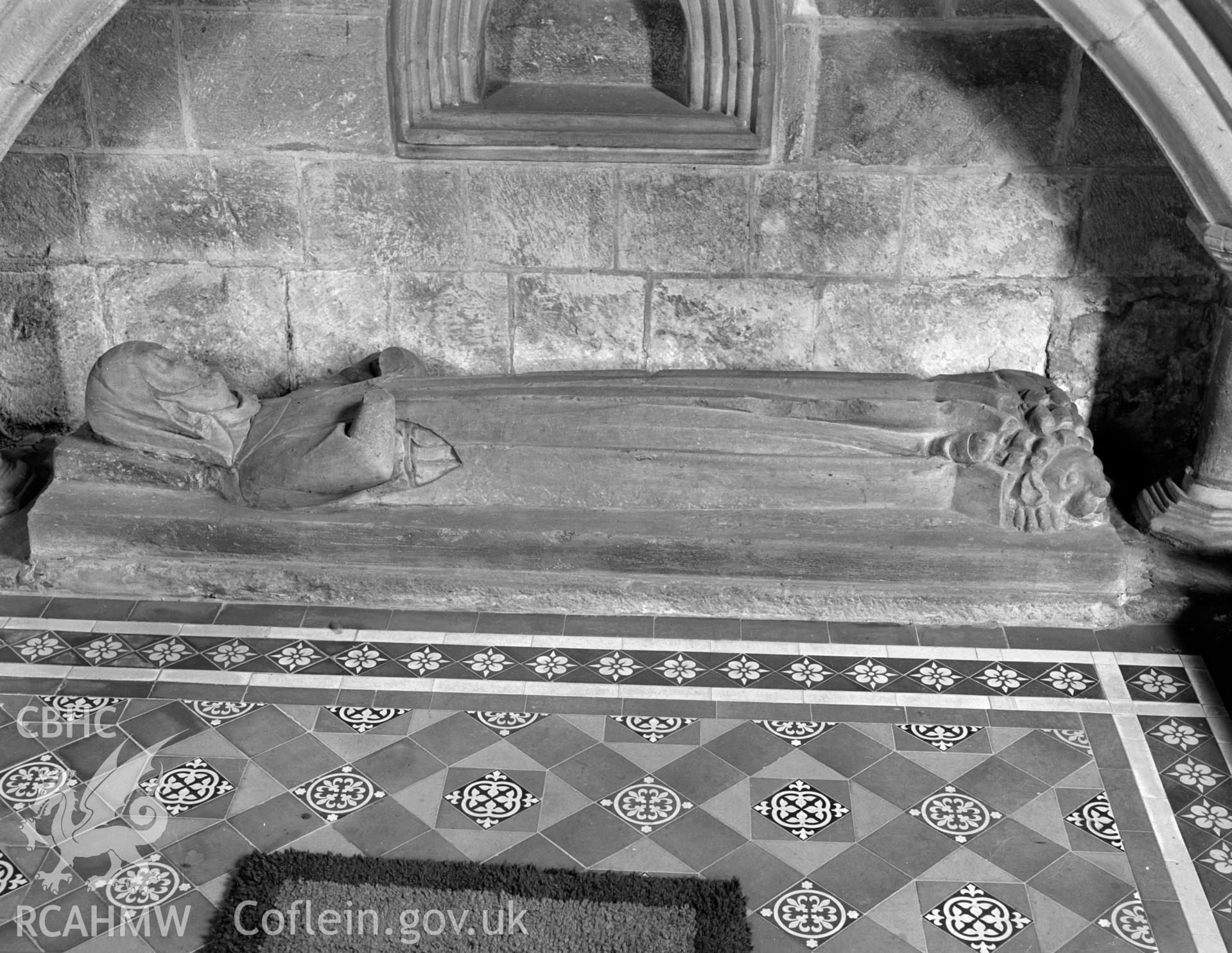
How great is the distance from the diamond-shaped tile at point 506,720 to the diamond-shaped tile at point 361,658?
0.39 meters

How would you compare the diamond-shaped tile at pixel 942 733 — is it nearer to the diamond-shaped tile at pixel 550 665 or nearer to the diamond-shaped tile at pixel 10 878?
the diamond-shaped tile at pixel 550 665

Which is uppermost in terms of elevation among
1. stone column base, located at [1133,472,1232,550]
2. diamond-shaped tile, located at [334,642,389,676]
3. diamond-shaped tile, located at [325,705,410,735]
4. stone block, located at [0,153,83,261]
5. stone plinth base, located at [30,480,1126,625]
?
stone block, located at [0,153,83,261]

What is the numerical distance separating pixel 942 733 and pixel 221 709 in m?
2.06

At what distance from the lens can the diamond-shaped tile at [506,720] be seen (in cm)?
375

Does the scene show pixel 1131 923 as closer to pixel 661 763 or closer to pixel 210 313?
pixel 661 763

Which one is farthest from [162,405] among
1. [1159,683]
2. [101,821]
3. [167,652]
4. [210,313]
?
[1159,683]

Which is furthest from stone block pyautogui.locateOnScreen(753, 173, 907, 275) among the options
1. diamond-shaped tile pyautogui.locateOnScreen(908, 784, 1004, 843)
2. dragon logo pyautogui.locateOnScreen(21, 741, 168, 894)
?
dragon logo pyautogui.locateOnScreen(21, 741, 168, 894)

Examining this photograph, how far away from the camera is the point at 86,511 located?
4242 millimetres

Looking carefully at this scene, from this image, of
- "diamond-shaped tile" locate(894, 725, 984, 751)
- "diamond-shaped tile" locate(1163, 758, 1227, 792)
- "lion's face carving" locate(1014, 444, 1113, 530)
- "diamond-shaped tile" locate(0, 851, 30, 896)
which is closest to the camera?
"diamond-shaped tile" locate(0, 851, 30, 896)

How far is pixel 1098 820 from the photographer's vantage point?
3.44m

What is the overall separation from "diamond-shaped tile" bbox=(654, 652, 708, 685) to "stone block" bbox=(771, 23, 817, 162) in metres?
1.84

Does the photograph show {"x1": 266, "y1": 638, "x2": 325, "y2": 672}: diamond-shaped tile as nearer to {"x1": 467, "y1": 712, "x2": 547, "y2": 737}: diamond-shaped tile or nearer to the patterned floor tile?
{"x1": 467, "y1": 712, "x2": 547, "y2": 737}: diamond-shaped tile

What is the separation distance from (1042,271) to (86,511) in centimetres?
341

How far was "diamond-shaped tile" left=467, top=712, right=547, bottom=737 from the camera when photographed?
3.75 metres
